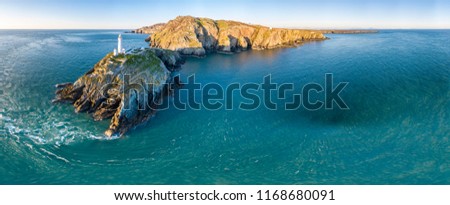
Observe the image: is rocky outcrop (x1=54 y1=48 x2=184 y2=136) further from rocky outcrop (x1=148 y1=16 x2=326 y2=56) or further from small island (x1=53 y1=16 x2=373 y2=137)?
rocky outcrop (x1=148 y1=16 x2=326 y2=56)

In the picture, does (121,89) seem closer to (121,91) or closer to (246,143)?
(121,91)

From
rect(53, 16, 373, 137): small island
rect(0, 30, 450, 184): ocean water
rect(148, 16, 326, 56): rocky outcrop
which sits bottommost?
rect(0, 30, 450, 184): ocean water

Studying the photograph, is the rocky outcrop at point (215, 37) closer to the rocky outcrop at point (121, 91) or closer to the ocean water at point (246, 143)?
the rocky outcrop at point (121, 91)

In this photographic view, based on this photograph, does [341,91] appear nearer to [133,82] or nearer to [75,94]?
[133,82]

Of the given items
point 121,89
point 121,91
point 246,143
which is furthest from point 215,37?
point 246,143

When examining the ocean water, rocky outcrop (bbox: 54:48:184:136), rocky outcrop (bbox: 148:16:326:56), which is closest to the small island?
rocky outcrop (bbox: 54:48:184:136)

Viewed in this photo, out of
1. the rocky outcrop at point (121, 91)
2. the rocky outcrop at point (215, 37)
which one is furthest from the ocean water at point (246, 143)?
the rocky outcrop at point (215, 37)
